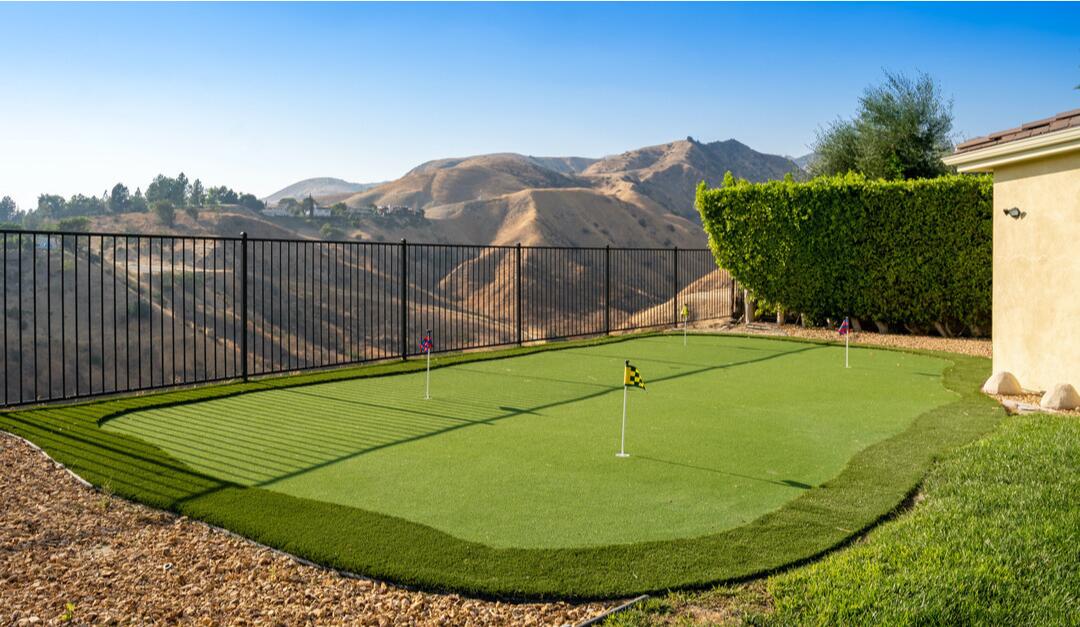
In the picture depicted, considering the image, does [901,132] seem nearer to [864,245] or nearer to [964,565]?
[864,245]

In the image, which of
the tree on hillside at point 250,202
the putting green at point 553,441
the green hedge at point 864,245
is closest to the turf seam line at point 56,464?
the putting green at point 553,441

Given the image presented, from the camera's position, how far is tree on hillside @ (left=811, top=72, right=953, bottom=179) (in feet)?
67.3

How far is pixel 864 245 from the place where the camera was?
1545 centimetres

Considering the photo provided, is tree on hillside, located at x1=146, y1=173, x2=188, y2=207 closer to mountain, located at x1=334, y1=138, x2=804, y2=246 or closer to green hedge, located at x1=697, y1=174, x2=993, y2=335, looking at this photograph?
mountain, located at x1=334, y1=138, x2=804, y2=246

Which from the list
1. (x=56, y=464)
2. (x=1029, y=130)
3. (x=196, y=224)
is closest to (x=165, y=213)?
(x=196, y=224)

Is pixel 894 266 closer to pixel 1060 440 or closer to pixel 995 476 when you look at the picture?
pixel 1060 440

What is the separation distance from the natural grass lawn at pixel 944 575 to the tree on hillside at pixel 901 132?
16.9 metres

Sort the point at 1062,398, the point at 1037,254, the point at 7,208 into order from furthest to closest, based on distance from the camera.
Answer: the point at 7,208, the point at 1037,254, the point at 1062,398

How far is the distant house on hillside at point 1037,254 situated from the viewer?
27.0 ft

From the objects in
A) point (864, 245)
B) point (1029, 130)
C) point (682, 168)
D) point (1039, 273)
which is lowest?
point (1039, 273)

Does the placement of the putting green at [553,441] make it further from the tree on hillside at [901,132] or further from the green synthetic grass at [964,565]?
the tree on hillside at [901,132]

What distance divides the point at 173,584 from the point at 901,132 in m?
21.3

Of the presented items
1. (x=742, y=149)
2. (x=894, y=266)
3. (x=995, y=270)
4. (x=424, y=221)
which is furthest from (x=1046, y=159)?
(x=742, y=149)

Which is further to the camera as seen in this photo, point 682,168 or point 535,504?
point 682,168
